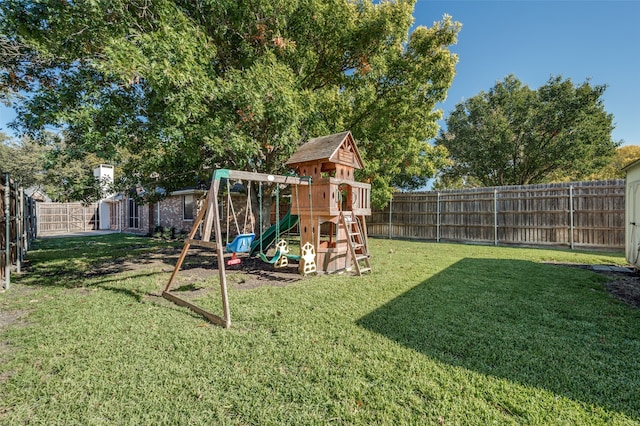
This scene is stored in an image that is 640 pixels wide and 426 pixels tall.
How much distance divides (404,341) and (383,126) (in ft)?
28.0

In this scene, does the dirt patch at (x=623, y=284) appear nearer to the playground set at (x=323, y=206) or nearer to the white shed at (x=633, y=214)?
the white shed at (x=633, y=214)

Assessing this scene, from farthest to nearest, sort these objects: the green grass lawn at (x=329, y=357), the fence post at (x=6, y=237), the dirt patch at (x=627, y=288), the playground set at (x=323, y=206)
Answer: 1. the playground set at (x=323, y=206)
2. the fence post at (x=6, y=237)
3. the dirt patch at (x=627, y=288)
4. the green grass lawn at (x=329, y=357)

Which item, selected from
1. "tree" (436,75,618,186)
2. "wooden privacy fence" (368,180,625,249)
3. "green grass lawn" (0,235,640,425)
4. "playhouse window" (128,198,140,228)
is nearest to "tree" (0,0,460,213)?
"wooden privacy fence" (368,180,625,249)

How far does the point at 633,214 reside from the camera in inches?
253

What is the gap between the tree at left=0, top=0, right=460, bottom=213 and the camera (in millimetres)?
5344

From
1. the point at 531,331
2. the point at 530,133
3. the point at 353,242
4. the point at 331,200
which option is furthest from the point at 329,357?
the point at 530,133

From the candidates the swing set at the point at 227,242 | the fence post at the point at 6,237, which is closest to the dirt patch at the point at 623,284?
the swing set at the point at 227,242

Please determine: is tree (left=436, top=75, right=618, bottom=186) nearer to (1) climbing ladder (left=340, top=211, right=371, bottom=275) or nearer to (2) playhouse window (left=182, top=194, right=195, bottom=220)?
(1) climbing ladder (left=340, top=211, right=371, bottom=275)

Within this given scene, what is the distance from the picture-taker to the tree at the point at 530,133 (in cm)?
1686

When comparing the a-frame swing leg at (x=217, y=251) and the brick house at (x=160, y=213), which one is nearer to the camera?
the a-frame swing leg at (x=217, y=251)

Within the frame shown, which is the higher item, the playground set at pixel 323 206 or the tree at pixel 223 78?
the tree at pixel 223 78

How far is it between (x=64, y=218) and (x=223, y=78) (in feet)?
72.9

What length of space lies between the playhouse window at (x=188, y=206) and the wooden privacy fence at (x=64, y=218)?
7899 millimetres

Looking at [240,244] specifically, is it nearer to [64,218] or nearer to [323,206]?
[323,206]
